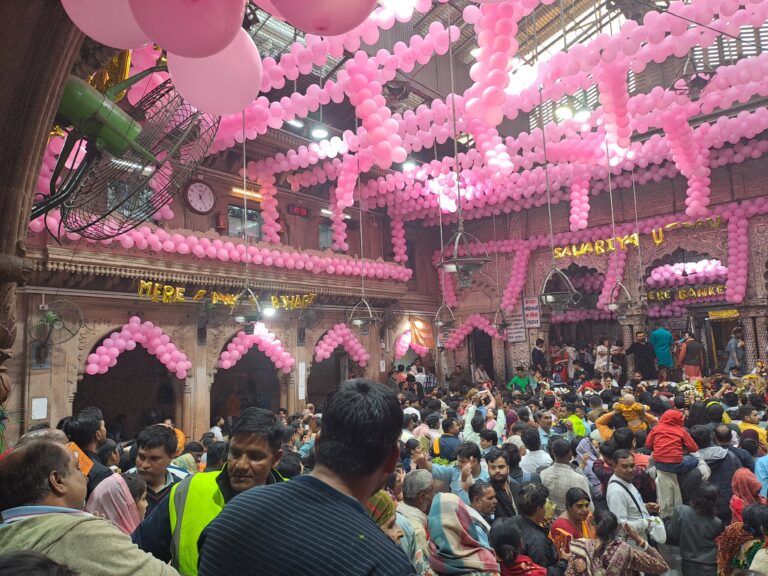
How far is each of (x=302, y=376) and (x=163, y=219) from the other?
4442 millimetres

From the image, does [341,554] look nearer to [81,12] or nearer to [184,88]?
[81,12]

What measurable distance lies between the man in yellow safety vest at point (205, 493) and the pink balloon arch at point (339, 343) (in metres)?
9.67

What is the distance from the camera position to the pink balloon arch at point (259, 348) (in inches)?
392

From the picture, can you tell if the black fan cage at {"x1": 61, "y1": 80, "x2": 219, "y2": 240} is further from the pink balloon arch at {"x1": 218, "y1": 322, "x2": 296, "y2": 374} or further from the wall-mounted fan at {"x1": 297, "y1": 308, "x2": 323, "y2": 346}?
the wall-mounted fan at {"x1": 297, "y1": 308, "x2": 323, "y2": 346}

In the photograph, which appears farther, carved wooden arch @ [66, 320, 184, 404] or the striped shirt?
carved wooden arch @ [66, 320, 184, 404]

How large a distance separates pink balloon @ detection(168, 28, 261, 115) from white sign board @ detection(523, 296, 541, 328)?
1232cm

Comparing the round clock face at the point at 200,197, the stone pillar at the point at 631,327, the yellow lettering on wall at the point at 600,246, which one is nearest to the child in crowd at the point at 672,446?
the stone pillar at the point at 631,327

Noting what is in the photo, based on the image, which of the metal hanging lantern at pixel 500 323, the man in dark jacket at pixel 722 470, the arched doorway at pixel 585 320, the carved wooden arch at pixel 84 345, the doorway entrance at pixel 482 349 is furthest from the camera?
the arched doorway at pixel 585 320

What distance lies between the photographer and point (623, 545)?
2.62 m

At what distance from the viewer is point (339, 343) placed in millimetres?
12297

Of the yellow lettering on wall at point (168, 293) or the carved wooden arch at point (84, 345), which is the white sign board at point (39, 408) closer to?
the carved wooden arch at point (84, 345)

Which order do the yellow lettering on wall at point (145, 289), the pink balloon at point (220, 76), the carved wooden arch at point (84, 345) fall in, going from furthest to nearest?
1. the yellow lettering on wall at point (145, 289)
2. the carved wooden arch at point (84, 345)
3. the pink balloon at point (220, 76)

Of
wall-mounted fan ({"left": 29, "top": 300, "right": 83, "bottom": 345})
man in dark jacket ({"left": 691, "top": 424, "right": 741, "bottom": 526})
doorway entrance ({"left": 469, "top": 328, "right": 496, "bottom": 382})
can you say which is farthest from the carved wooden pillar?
doorway entrance ({"left": 469, "top": 328, "right": 496, "bottom": 382})

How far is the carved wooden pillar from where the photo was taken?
1.58 m
